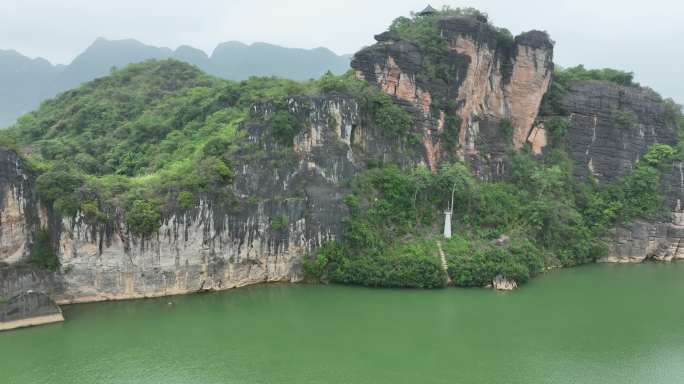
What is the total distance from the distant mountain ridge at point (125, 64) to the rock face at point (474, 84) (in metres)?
30.1

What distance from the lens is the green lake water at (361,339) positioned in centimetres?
1186

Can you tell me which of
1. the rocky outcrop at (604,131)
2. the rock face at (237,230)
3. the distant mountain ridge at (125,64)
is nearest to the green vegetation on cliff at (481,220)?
the rocky outcrop at (604,131)

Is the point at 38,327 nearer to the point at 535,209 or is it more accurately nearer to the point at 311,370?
the point at 311,370

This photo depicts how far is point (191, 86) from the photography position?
29.3 meters

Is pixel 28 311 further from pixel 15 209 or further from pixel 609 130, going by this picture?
pixel 609 130

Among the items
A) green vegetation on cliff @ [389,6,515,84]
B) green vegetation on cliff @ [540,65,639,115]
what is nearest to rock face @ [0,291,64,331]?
green vegetation on cliff @ [389,6,515,84]

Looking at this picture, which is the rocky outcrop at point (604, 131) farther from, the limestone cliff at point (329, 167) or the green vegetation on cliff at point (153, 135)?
the green vegetation on cliff at point (153, 135)

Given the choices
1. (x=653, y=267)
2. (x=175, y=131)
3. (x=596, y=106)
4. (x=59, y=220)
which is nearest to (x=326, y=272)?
(x=59, y=220)

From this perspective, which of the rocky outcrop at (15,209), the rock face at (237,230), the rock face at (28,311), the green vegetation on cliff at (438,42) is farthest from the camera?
the green vegetation on cliff at (438,42)

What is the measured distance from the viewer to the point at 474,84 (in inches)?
886

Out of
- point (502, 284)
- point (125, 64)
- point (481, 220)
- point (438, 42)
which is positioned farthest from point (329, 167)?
point (125, 64)

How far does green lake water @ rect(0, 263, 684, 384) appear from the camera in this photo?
11.9 m

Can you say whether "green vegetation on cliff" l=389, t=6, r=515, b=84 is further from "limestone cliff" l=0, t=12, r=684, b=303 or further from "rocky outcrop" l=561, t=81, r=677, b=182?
"rocky outcrop" l=561, t=81, r=677, b=182

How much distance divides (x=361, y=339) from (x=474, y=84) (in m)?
13.2
